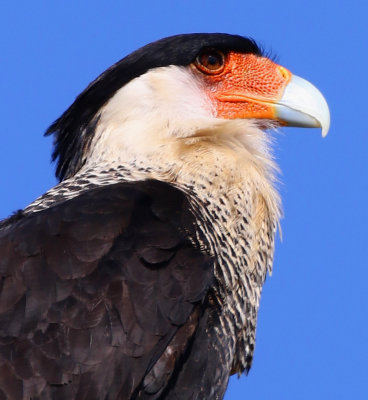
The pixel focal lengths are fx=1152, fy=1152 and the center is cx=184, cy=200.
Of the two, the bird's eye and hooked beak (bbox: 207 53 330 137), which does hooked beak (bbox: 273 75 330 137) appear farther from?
the bird's eye

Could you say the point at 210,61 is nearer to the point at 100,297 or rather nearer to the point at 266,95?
the point at 266,95

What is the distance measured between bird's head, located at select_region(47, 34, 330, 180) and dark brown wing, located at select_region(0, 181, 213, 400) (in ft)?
2.09

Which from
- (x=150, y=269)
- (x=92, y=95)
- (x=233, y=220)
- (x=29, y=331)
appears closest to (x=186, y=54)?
(x=92, y=95)

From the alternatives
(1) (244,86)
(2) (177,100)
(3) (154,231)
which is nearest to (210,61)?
(1) (244,86)

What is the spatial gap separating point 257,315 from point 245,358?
0.24 m

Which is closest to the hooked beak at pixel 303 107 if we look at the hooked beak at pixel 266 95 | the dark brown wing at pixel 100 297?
the hooked beak at pixel 266 95

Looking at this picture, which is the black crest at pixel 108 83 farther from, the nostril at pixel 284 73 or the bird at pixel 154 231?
the nostril at pixel 284 73

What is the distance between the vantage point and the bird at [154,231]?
525cm

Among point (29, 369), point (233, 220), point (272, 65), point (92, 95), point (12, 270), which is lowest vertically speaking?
point (29, 369)

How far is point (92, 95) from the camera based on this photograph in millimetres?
6438

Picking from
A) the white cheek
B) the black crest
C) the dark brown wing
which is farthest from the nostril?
the dark brown wing

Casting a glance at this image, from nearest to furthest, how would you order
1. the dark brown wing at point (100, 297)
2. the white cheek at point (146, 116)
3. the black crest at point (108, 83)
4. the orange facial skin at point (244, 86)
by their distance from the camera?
the dark brown wing at point (100, 297) → the white cheek at point (146, 116) → the black crest at point (108, 83) → the orange facial skin at point (244, 86)

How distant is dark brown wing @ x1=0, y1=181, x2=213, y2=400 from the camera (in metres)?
5.18

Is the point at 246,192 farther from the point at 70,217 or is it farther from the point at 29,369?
the point at 29,369
